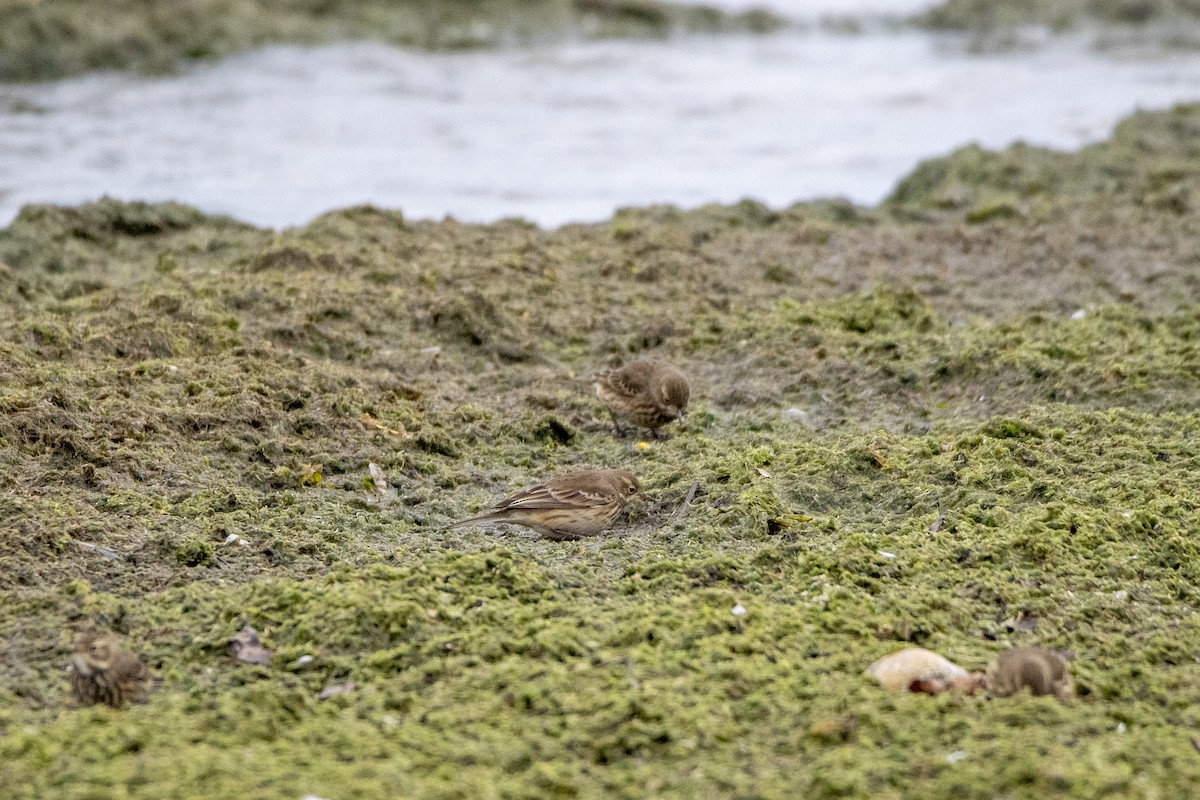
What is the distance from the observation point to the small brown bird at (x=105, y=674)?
3.97 m

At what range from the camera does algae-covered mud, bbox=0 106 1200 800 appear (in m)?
3.82

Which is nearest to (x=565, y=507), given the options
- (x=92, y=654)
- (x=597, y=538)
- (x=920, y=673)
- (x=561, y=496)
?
(x=561, y=496)

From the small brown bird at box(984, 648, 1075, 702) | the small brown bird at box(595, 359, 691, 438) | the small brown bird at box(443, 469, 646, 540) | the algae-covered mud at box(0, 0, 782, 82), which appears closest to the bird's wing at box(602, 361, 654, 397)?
the small brown bird at box(595, 359, 691, 438)

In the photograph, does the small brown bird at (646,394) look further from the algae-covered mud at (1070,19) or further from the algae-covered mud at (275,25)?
the algae-covered mud at (1070,19)

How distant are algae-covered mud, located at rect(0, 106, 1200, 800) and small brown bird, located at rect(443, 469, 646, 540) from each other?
0.09 meters

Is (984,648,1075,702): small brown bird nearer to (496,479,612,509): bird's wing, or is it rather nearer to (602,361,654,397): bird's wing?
(496,479,612,509): bird's wing

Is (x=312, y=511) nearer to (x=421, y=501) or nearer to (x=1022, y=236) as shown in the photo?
(x=421, y=501)

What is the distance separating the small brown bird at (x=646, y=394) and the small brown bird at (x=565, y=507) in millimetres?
881

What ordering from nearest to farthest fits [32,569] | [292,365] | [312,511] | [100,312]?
[32,569] → [312,511] → [292,365] → [100,312]

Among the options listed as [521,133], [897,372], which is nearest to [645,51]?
[521,133]

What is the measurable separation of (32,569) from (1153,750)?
12.0 ft

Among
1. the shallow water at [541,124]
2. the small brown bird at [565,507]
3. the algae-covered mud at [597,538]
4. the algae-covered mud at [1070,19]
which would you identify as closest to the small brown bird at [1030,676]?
the algae-covered mud at [597,538]

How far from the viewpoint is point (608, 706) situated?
157 inches

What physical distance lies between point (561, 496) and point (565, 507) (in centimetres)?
6
